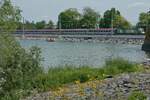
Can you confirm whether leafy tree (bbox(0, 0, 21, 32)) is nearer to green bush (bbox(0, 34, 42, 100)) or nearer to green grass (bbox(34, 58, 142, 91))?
green bush (bbox(0, 34, 42, 100))

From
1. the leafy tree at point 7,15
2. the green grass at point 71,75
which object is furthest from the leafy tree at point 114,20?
the leafy tree at point 7,15

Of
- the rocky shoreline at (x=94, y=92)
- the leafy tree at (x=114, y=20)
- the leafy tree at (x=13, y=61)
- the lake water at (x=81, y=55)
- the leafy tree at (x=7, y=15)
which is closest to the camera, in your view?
the rocky shoreline at (x=94, y=92)

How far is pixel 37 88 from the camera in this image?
17.9m

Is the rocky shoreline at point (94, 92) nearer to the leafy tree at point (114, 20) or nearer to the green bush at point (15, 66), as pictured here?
the green bush at point (15, 66)

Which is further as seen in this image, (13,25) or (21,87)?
(13,25)

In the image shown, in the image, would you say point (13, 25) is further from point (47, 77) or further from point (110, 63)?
point (110, 63)

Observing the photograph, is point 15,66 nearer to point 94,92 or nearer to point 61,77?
point 94,92

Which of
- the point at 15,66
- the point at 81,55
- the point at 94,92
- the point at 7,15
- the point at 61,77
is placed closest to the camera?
the point at 94,92

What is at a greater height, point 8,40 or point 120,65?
point 8,40

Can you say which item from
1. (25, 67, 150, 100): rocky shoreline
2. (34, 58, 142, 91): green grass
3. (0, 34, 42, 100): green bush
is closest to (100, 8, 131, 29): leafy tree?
(34, 58, 142, 91): green grass

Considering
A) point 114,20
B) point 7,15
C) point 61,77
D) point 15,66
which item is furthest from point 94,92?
point 114,20

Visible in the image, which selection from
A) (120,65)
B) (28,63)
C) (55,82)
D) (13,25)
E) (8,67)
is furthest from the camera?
(120,65)

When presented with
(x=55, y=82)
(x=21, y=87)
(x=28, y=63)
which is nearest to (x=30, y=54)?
(x=28, y=63)

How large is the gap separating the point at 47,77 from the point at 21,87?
5.35 metres
